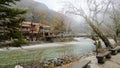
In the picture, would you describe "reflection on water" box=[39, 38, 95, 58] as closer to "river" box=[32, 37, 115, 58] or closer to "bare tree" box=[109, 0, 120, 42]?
"river" box=[32, 37, 115, 58]

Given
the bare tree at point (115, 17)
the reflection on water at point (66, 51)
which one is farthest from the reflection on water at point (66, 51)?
the bare tree at point (115, 17)

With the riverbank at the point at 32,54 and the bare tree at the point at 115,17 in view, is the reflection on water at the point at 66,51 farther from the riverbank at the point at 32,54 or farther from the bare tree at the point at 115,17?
the bare tree at the point at 115,17

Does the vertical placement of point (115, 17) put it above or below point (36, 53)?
above


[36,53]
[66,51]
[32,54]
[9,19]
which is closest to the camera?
[9,19]

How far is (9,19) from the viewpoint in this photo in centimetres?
1110

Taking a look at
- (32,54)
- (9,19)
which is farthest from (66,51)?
(9,19)

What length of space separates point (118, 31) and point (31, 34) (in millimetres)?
31934

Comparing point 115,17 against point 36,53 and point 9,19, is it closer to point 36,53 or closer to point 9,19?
point 36,53

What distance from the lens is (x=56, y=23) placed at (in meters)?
60.8

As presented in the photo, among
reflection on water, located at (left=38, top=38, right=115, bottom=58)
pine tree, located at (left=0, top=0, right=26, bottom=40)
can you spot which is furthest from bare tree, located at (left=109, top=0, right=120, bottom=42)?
pine tree, located at (left=0, top=0, right=26, bottom=40)

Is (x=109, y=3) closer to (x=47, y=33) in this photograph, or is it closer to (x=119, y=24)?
(x=119, y=24)

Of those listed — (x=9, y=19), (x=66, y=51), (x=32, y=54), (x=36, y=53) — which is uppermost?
(x=9, y=19)

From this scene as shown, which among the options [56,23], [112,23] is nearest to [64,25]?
[56,23]

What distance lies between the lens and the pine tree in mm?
10570
